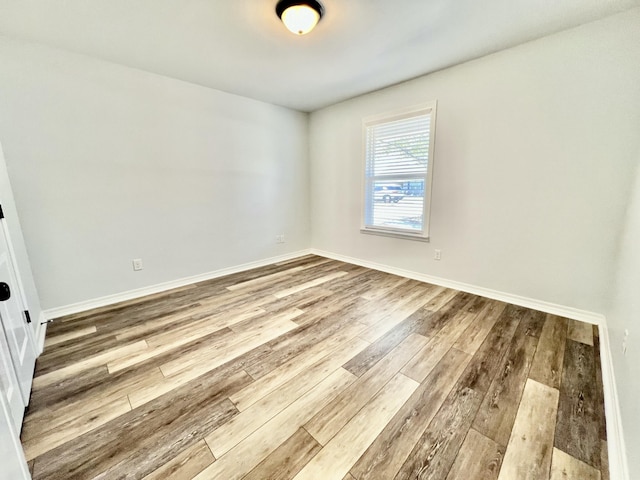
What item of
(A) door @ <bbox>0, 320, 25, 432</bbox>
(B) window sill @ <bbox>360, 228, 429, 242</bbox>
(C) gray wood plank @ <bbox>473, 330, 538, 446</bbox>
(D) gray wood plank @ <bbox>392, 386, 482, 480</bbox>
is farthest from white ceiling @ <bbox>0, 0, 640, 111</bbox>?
(D) gray wood plank @ <bbox>392, 386, 482, 480</bbox>

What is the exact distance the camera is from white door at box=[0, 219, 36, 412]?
1360 millimetres

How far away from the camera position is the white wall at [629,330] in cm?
100

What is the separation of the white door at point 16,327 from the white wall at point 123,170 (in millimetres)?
784

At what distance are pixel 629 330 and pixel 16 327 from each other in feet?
11.1

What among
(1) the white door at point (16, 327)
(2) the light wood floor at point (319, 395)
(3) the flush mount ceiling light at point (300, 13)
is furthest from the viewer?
(3) the flush mount ceiling light at point (300, 13)

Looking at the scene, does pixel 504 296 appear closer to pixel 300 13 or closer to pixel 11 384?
pixel 300 13

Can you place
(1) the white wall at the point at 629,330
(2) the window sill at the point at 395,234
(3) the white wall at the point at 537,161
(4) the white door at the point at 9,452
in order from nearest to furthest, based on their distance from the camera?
(4) the white door at the point at 9,452
(1) the white wall at the point at 629,330
(3) the white wall at the point at 537,161
(2) the window sill at the point at 395,234

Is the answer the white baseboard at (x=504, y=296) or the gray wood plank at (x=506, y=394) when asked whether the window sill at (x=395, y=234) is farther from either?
the gray wood plank at (x=506, y=394)

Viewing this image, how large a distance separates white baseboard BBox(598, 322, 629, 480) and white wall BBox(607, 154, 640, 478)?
0.05 meters

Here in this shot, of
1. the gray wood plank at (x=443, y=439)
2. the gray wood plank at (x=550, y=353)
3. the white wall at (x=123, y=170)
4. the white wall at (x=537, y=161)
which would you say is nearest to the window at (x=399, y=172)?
the white wall at (x=537, y=161)

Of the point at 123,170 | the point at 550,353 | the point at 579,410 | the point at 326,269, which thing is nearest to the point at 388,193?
the point at 326,269

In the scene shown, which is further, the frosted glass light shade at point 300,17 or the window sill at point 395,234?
the window sill at point 395,234

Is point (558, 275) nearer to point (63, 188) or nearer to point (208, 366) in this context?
point (208, 366)

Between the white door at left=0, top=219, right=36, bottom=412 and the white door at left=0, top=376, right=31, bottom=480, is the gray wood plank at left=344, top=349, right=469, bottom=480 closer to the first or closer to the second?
the white door at left=0, top=376, right=31, bottom=480
